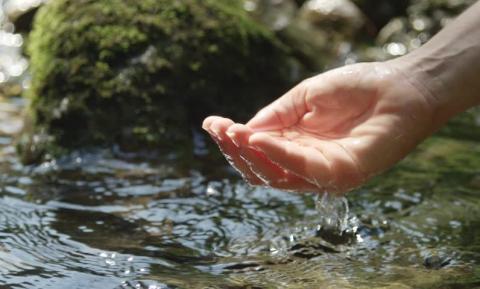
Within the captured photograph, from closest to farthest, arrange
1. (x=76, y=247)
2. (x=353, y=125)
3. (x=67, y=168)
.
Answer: (x=353, y=125) → (x=76, y=247) → (x=67, y=168)

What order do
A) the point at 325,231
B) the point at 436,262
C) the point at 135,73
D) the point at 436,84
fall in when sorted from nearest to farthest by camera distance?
the point at 436,84
the point at 436,262
the point at 325,231
the point at 135,73

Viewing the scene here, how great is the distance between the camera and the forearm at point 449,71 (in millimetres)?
3344

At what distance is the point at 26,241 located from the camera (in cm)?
376

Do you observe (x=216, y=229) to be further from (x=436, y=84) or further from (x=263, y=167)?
(x=436, y=84)

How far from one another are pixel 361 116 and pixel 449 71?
0.46m

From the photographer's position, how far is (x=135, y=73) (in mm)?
5801

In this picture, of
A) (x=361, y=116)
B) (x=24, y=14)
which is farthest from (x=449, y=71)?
(x=24, y=14)

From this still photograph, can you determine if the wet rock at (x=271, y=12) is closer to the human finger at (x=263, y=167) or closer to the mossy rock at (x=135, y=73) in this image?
the mossy rock at (x=135, y=73)

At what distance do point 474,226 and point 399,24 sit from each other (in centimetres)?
672

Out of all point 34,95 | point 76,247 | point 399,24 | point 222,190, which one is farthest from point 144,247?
point 399,24

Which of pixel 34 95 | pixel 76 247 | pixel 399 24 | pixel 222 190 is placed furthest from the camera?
pixel 399 24

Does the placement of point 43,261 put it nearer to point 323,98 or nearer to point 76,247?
point 76,247

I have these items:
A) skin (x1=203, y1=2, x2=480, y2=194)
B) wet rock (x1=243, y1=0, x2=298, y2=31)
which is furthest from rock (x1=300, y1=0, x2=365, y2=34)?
skin (x1=203, y1=2, x2=480, y2=194)

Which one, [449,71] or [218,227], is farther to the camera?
[218,227]
